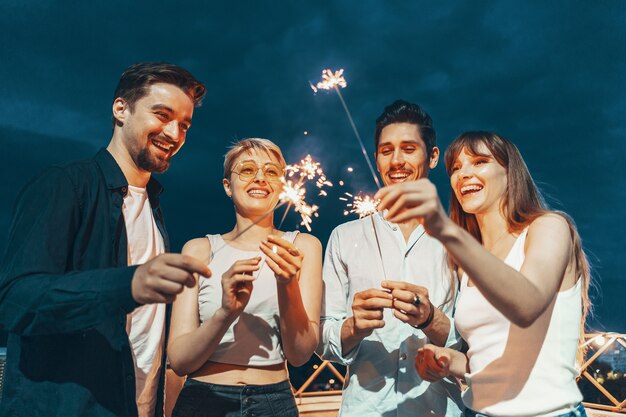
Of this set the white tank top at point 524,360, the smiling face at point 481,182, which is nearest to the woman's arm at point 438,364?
the white tank top at point 524,360

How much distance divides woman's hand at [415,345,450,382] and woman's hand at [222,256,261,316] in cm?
100

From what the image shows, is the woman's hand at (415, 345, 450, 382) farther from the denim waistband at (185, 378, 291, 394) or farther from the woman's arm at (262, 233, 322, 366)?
the denim waistband at (185, 378, 291, 394)

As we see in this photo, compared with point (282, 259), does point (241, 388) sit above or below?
below

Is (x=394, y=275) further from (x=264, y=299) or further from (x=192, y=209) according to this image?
(x=192, y=209)

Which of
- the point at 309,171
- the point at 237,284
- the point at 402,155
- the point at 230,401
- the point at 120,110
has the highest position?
the point at 120,110

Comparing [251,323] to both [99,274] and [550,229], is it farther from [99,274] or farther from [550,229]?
[550,229]

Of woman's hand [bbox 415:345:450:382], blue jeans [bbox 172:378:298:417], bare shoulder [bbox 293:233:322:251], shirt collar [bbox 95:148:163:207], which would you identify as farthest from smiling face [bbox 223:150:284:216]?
woman's hand [bbox 415:345:450:382]

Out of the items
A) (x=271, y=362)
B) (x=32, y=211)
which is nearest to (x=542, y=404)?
(x=271, y=362)

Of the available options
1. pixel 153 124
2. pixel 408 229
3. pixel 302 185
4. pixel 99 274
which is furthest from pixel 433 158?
pixel 99 274

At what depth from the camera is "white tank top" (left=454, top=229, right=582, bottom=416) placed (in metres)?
1.90

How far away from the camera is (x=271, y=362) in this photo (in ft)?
7.65

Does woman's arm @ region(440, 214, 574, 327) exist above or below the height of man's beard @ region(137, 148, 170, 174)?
below

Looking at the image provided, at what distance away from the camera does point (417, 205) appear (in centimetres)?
154

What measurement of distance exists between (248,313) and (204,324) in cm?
31
